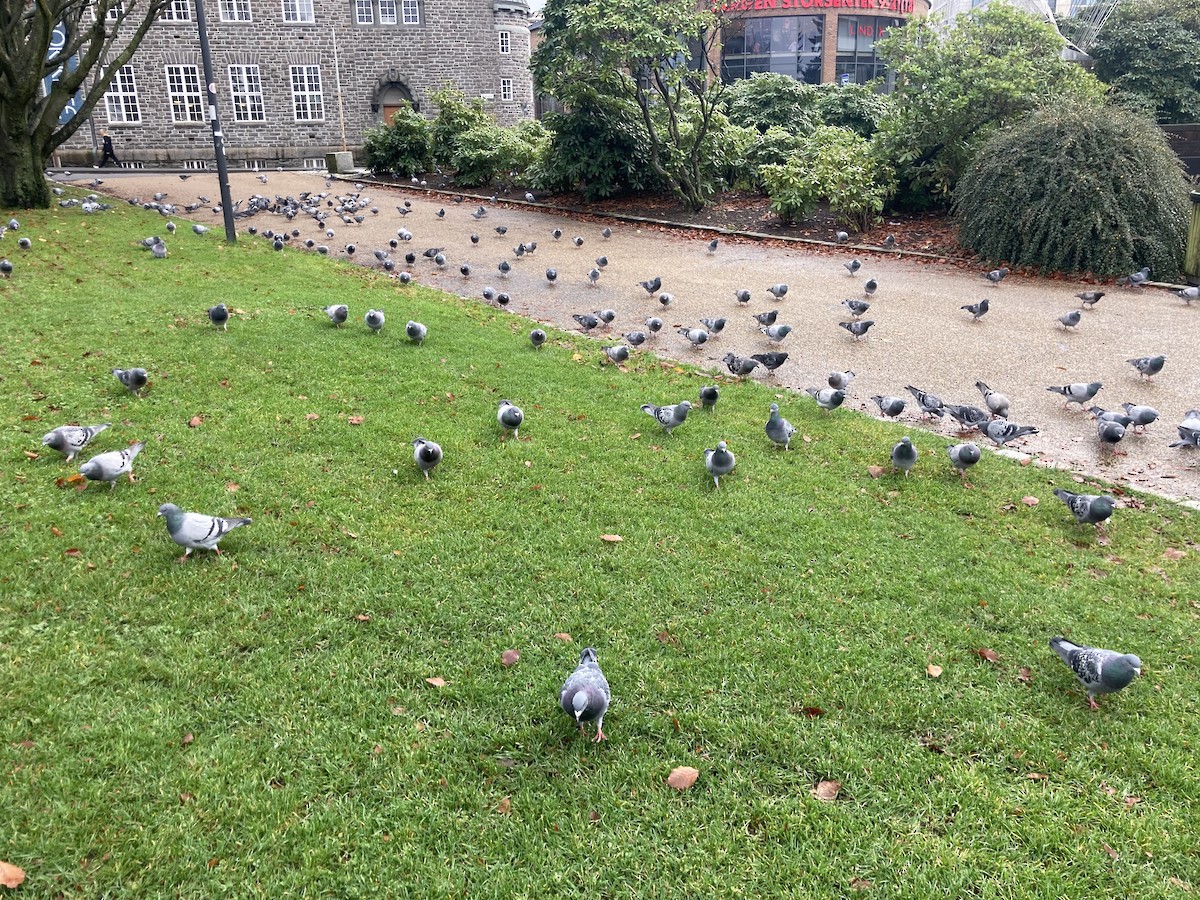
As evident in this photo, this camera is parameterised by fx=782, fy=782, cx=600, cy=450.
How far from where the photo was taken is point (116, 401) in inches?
281

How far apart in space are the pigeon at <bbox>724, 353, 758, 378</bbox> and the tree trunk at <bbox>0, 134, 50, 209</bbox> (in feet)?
54.9

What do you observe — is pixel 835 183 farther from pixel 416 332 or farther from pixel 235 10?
pixel 235 10

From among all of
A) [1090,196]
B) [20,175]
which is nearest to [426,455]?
[1090,196]

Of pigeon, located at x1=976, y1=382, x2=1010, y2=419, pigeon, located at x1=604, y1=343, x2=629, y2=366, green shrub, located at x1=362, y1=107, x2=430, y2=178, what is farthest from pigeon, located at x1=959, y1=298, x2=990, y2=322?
green shrub, located at x1=362, y1=107, x2=430, y2=178

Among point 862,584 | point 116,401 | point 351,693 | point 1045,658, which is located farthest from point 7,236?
point 1045,658

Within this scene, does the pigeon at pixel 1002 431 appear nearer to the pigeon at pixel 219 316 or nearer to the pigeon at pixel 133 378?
the pigeon at pixel 133 378

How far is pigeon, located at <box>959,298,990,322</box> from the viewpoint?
36.0ft

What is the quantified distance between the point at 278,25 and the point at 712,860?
45.7 meters

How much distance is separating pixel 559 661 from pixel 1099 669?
274 centimetres

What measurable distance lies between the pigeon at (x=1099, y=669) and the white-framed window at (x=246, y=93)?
4472 cm

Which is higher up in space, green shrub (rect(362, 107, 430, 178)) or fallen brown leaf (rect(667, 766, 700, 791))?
green shrub (rect(362, 107, 430, 178))

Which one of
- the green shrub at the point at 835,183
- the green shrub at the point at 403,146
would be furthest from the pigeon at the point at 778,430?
the green shrub at the point at 403,146

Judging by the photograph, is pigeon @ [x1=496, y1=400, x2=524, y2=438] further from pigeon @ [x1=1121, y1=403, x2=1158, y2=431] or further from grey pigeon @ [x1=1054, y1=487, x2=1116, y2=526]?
Answer: pigeon @ [x1=1121, y1=403, x2=1158, y2=431]

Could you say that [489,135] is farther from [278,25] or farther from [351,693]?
[351,693]
